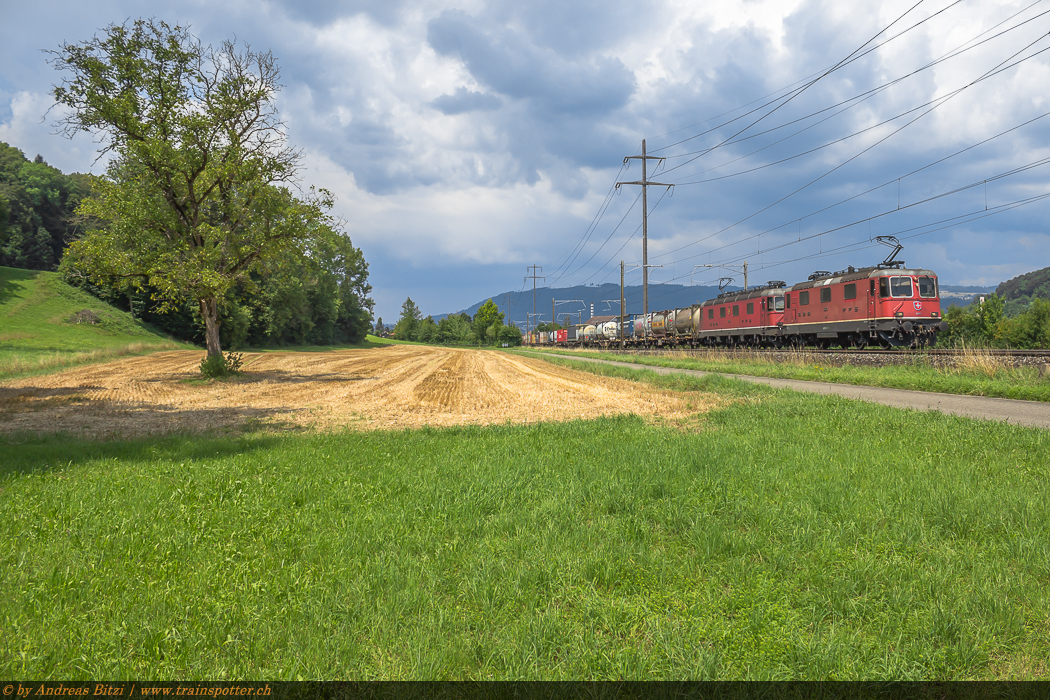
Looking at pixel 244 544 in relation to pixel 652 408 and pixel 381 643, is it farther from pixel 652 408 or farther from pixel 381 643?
pixel 652 408

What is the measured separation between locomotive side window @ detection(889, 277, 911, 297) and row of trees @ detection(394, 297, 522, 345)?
323ft

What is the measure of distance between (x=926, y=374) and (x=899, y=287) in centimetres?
1264

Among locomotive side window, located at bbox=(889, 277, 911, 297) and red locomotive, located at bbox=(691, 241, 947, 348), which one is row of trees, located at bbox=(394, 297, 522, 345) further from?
locomotive side window, located at bbox=(889, 277, 911, 297)

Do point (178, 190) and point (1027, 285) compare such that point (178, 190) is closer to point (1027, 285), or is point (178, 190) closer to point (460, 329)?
point (460, 329)

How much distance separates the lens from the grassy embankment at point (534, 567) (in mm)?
2734

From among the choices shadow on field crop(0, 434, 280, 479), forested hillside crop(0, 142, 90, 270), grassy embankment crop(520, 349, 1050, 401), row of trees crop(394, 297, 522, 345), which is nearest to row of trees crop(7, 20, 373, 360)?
shadow on field crop(0, 434, 280, 479)

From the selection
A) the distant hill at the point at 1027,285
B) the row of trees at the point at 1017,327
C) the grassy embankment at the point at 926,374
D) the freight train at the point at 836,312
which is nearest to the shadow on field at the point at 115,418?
the grassy embankment at the point at 926,374

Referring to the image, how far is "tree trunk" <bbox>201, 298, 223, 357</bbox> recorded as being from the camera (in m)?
21.8

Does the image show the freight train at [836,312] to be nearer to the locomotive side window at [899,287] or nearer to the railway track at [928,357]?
the locomotive side window at [899,287]

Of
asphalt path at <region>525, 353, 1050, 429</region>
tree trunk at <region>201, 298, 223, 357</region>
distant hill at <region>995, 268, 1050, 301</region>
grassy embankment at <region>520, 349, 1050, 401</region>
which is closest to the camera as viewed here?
asphalt path at <region>525, 353, 1050, 429</region>

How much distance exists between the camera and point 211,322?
22.2 m

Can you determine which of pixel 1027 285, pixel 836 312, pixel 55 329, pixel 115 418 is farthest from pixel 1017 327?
pixel 1027 285

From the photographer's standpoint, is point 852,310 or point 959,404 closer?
point 959,404

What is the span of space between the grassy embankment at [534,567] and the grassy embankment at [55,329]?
27.7 m
